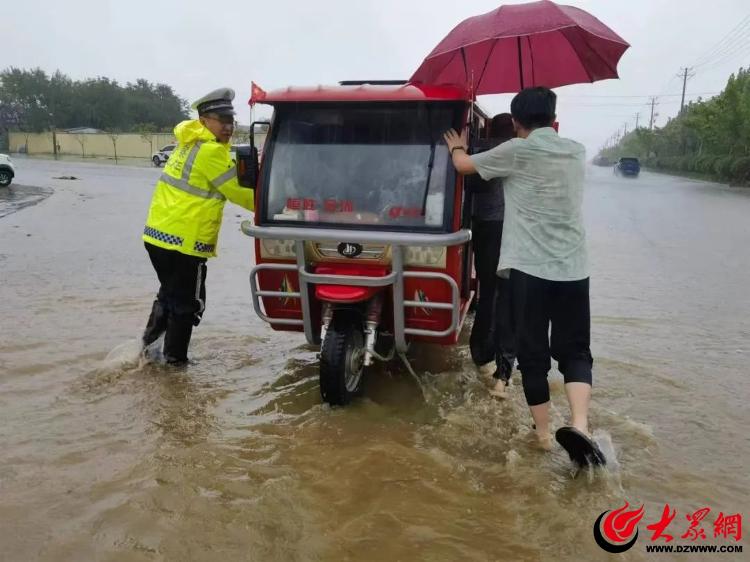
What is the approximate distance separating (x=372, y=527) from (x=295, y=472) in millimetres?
644

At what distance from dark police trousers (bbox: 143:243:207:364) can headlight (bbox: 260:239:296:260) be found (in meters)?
0.70

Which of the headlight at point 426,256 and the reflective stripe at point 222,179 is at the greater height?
the reflective stripe at point 222,179

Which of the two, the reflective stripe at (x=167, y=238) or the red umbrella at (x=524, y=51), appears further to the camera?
the reflective stripe at (x=167, y=238)

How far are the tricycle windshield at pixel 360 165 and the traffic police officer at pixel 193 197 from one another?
0.45 metres

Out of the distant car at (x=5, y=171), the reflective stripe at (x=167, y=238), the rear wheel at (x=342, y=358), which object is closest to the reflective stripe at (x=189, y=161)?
the reflective stripe at (x=167, y=238)

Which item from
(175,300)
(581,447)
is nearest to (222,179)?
(175,300)

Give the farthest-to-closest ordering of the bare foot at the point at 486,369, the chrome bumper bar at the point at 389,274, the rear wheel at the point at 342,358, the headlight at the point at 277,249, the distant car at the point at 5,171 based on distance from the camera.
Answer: the distant car at the point at 5,171, the bare foot at the point at 486,369, the headlight at the point at 277,249, the rear wheel at the point at 342,358, the chrome bumper bar at the point at 389,274

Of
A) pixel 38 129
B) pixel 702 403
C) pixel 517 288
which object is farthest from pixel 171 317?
pixel 38 129

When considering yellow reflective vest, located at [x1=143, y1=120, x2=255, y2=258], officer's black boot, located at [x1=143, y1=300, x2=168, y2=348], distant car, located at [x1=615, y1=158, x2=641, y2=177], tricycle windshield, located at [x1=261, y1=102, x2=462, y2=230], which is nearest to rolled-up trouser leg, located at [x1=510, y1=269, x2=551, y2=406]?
tricycle windshield, located at [x1=261, y1=102, x2=462, y2=230]

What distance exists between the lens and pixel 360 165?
4234 millimetres

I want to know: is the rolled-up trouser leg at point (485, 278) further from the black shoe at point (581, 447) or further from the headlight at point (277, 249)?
the black shoe at point (581, 447)

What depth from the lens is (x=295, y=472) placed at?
3365 mm

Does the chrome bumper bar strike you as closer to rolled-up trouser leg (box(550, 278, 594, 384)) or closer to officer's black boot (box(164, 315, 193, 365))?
rolled-up trouser leg (box(550, 278, 594, 384))

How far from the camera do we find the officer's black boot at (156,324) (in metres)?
4.95
